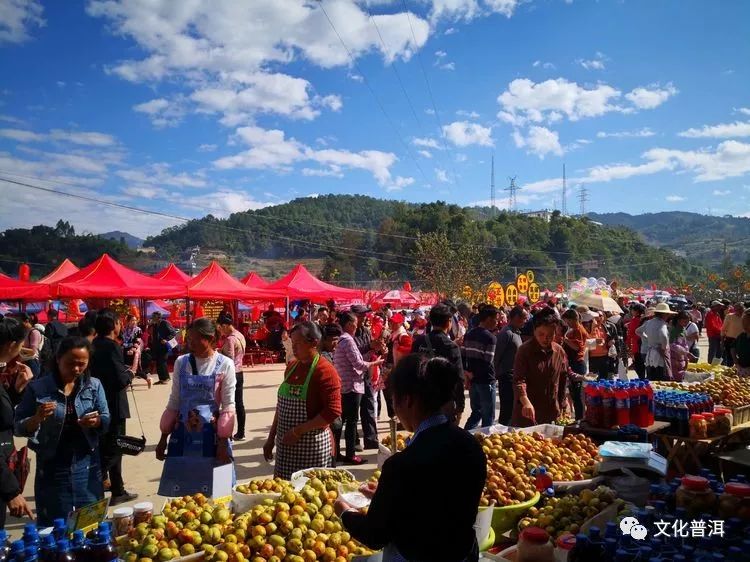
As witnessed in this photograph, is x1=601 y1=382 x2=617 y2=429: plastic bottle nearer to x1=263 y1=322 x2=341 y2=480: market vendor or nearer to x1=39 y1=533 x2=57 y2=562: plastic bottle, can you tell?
x1=263 y1=322 x2=341 y2=480: market vendor

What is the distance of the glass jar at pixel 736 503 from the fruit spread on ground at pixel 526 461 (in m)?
1.05

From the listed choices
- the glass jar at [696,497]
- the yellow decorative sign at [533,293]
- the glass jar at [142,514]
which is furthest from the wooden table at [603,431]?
the yellow decorative sign at [533,293]

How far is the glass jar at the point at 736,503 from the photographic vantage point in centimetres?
273

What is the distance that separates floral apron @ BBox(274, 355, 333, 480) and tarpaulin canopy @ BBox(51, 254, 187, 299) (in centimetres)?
1142

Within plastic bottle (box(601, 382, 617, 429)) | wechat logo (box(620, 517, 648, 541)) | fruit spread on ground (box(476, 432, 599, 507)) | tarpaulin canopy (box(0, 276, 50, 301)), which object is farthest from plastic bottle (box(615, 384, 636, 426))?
tarpaulin canopy (box(0, 276, 50, 301))

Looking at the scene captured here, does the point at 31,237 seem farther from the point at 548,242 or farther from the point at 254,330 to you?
the point at 548,242

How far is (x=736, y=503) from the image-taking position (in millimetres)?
2750

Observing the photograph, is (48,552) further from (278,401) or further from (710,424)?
(710,424)

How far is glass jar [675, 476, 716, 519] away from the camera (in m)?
2.83

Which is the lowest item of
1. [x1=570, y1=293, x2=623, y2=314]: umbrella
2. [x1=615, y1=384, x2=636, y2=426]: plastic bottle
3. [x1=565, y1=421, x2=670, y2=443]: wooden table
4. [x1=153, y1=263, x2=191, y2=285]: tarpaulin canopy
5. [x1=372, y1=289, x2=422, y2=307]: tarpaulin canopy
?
[x1=565, y1=421, x2=670, y2=443]: wooden table

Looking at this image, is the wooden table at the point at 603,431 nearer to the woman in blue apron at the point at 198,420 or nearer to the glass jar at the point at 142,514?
the woman in blue apron at the point at 198,420

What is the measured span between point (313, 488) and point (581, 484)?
187 cm

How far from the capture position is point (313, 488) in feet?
10.7

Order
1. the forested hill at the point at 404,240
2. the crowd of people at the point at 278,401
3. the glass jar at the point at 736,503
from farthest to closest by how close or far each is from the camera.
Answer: the forested hill at the point at 404,240 < the glass jar at the point at 736,503 < the crowd of people at the point at 278,401
